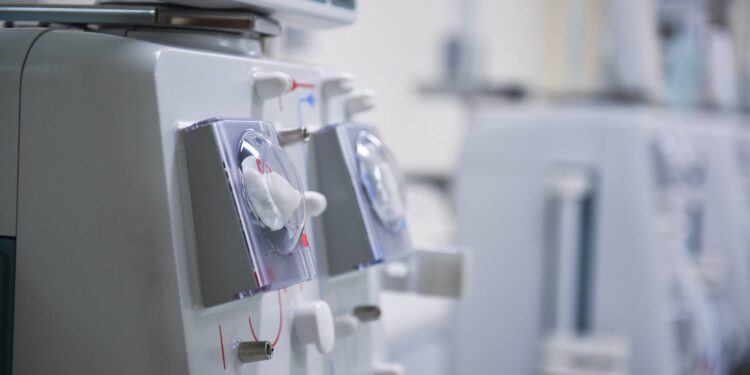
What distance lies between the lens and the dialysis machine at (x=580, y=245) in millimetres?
1605

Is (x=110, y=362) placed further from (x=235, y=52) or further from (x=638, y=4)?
(x=638, y=4)

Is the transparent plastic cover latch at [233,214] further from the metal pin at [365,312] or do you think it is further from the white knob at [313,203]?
the metal pin at [365,312]

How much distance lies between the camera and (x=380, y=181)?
723mm

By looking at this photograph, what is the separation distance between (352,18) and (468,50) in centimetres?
237

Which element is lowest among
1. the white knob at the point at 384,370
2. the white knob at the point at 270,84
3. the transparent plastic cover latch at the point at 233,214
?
the white knob at the point at 384,370

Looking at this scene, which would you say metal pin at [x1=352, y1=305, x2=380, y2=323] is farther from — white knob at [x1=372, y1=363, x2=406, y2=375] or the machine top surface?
the machine top surface

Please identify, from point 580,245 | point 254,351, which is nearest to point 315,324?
point 254,351

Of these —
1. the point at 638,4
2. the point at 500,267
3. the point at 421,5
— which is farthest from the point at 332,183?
the point at 421,5

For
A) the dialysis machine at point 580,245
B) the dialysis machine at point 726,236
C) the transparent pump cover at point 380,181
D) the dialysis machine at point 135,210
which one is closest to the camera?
the dialysis machine at point 135,210

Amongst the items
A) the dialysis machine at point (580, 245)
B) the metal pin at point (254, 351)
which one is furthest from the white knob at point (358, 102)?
the dialysis machine at point (580, 245)

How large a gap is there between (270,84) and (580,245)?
3.83 ft

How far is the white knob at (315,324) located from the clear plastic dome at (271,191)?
71 millimetres

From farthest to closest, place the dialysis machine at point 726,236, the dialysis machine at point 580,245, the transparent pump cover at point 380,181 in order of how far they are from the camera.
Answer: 1. the dialysis machine at point 726,236
2. the dialysis machine at point 580,245
3. the transparent pump cover at point 380,181

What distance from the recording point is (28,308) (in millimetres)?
565
